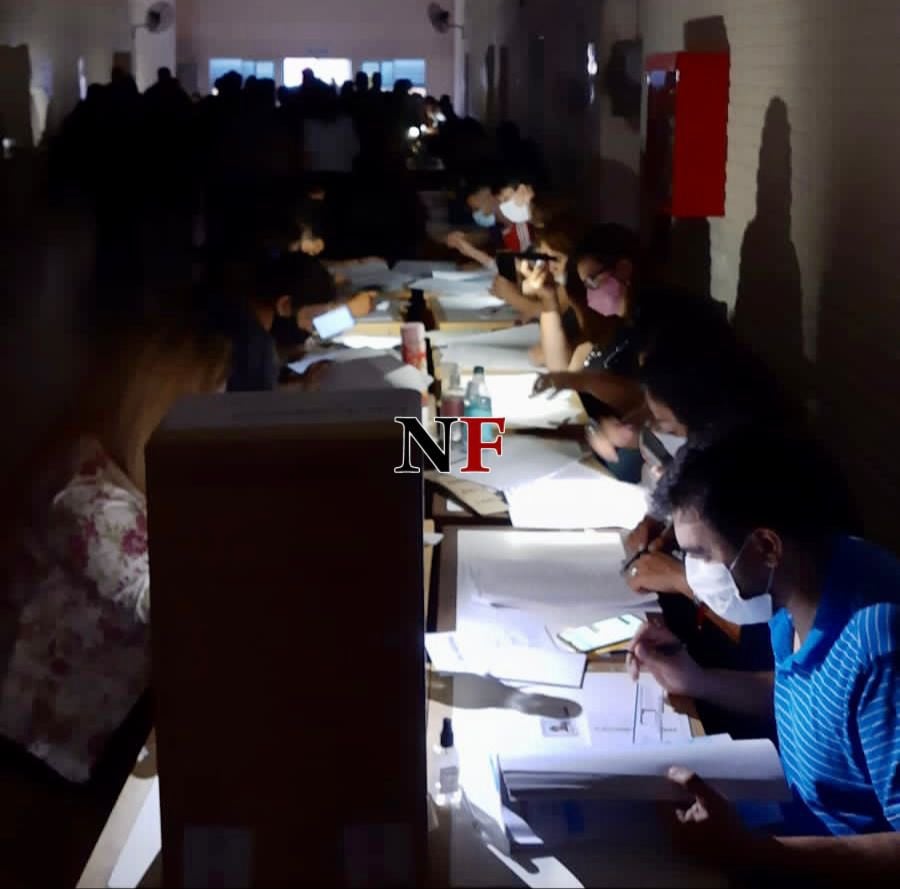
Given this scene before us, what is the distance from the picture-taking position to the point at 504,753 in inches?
47.6

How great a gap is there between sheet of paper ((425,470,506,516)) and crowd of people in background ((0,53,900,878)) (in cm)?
29

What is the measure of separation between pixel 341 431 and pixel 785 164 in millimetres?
2046

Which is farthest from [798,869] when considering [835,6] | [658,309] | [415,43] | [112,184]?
[112,184]

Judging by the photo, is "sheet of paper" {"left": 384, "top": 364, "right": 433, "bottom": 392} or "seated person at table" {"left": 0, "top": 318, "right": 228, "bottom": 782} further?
"sheet of paper" {"left": 384, "top": 364, "right": 433, "bottom": 392}

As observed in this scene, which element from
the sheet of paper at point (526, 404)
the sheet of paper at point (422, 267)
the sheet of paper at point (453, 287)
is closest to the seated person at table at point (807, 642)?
the sheet of paper at point (526, 404)

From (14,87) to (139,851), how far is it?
2863mm

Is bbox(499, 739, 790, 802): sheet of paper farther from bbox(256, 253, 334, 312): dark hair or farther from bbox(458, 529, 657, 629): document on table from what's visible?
bbox(256, 253, 334, 312): dark hair

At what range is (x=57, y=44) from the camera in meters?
3.32

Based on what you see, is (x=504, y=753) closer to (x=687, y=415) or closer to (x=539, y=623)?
(x=539, y=623)

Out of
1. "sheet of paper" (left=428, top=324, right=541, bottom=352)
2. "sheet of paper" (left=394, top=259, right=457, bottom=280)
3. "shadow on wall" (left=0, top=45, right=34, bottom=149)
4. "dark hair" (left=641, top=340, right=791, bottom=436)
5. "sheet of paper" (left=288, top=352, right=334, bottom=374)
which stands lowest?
"sheet of paper" (left=288, top=352, right=334, bottom=374)

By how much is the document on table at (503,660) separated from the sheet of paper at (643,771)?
26cm

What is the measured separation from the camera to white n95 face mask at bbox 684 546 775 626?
133 centimetres

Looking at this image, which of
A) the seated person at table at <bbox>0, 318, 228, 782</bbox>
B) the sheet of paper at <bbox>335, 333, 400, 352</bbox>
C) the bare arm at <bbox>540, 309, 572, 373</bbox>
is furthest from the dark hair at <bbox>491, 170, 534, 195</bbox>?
the seated person at table at <bbox>0, 318, 228, 782</bbox>

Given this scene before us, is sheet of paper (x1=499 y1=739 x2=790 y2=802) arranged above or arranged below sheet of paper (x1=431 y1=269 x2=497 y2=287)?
below
